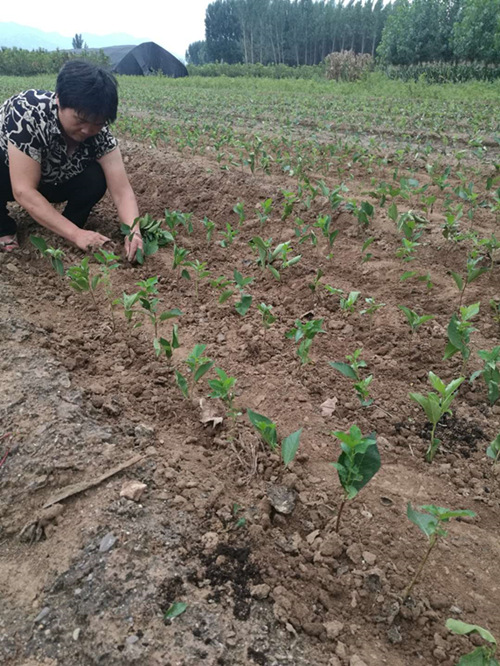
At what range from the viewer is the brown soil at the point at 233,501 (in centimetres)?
130

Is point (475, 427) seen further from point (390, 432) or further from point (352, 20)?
point (352, 20)

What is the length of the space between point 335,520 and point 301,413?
1.91 feet

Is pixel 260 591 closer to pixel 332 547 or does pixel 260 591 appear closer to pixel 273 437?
pixel 332 547

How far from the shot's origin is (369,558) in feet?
4.92

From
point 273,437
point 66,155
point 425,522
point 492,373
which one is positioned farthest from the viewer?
point 66,155

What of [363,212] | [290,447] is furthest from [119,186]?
[290,447]

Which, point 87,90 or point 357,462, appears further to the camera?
point 87,90

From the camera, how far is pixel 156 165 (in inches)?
216

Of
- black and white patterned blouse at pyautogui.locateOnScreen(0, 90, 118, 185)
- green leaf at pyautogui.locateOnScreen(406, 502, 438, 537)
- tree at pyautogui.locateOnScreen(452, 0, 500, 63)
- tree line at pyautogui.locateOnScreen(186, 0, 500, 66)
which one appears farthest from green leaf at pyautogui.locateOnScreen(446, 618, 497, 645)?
tree line at pyautogui.locateOnScreen(186, 0, 500, 66)

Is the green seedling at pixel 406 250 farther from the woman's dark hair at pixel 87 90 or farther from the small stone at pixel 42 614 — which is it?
the small stone at pixel 42 614

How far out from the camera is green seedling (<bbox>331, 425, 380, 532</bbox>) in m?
1.43

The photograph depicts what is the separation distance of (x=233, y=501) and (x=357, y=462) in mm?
467

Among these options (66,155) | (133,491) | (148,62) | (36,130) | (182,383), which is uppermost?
(148,62)

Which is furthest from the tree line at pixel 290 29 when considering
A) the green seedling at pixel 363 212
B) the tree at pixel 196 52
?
the green seedling at pixel 363 212
